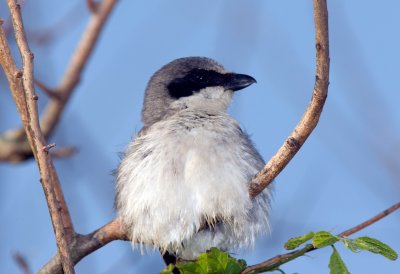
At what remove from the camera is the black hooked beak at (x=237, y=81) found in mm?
5520

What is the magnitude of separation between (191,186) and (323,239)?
5.08 feet

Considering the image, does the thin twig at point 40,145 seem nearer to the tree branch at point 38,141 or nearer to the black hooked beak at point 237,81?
the tree branch at point 38,141

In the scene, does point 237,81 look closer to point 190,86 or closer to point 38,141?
point 190,86

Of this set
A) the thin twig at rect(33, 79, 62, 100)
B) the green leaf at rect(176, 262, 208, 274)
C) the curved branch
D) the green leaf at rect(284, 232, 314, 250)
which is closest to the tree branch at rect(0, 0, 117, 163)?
the thin twig at rect(33, 79, 62, 100)

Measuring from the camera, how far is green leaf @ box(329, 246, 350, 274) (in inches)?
113

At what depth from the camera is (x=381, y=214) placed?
336 centimetres

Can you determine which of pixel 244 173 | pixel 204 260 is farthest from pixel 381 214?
pixel 244 173

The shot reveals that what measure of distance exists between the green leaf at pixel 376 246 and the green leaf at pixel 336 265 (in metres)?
0.09

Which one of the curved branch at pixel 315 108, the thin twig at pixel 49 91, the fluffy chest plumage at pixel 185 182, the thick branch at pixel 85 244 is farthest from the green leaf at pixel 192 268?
the thin twig at pixel 49 91

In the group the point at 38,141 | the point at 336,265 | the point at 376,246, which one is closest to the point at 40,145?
the point at 38,141

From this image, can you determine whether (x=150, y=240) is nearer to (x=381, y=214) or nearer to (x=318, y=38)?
(x=381, y=214)

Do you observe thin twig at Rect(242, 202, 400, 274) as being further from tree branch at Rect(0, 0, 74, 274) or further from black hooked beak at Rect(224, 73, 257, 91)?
black hooked beak at Rect(224, 73, 257, 91)

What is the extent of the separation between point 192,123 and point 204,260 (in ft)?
5.43

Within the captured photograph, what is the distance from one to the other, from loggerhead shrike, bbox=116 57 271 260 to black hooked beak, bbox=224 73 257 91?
0.56 metres
